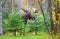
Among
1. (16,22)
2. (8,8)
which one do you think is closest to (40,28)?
(16,22)

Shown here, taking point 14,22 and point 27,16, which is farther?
point 27,16

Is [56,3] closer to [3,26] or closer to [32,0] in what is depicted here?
[3,26]

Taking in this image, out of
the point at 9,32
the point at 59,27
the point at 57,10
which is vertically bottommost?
the point at 9,32

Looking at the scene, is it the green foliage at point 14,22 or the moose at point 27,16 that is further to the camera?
the moose at point 27,16

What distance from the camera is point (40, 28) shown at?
428 inches

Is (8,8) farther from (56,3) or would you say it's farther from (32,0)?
(56,3)

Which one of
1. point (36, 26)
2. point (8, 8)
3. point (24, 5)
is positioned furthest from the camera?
point (24, 5)

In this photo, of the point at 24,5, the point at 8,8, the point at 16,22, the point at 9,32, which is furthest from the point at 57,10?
the point at 24,5

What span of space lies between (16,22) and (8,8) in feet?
9.09

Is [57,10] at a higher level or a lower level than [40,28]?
higher

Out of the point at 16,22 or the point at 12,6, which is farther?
the point at 12,6

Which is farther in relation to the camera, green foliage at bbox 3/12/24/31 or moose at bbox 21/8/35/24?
moose at bbox 21/8/35/24

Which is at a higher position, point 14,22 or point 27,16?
point 27,16

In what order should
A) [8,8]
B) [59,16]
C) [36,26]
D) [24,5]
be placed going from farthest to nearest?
[24,5] → [8,8] → [36,26] → [59,16]
